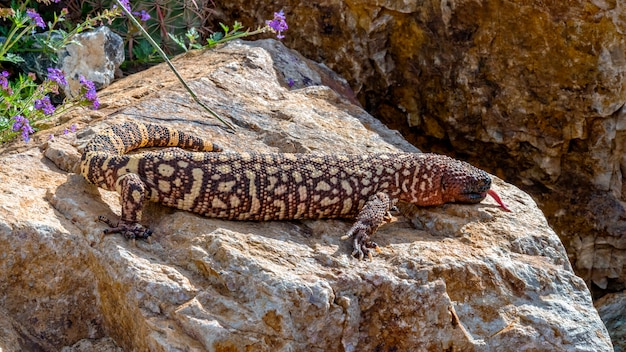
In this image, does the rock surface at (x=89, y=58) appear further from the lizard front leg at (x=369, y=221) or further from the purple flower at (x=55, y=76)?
the lizard front leg at (x=369, y=221)

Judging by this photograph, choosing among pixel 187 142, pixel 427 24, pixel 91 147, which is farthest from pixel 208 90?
pixel 427 24

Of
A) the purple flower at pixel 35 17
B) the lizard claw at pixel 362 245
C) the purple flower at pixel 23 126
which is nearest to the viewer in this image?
the lizard claw at pixel 362 245

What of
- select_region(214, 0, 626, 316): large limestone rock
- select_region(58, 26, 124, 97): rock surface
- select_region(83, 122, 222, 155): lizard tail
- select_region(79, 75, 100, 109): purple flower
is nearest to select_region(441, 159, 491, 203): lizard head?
select_region(83, 122, 222, 155): lizard tail

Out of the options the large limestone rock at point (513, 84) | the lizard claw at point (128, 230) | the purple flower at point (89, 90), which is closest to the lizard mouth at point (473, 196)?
the large limestone rock at point (513, 84)

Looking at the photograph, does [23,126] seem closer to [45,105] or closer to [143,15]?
[45,105]

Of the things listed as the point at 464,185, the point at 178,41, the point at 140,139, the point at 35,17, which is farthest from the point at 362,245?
the point at 178,41

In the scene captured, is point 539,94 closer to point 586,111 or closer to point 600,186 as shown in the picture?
point 586,111
